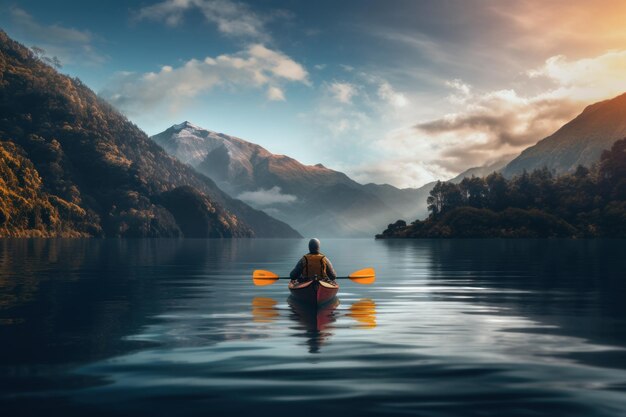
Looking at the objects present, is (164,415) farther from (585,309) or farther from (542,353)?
(585,309)

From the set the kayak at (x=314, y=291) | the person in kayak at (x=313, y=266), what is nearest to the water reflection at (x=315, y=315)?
the kayak at (x=314, y=291)

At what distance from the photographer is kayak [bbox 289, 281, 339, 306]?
105 feet

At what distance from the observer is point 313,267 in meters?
34.1

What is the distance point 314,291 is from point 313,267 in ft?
8.13

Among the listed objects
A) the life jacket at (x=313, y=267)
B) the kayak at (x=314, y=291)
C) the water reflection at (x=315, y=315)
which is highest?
the life jacket at (x=313, y=267)

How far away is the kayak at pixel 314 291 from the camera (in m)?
31.9

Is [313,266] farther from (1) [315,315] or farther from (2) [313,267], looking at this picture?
(1) [315,315]

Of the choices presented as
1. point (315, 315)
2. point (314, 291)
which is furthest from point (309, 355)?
point (314, 291)

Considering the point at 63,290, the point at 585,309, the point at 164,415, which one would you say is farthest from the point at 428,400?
the point at 63,290

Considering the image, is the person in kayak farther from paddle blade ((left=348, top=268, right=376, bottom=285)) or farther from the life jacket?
paddle blade ((left=348, top=268, right=376, bottom=285))

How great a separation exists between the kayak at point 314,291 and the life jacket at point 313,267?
29.5 inches

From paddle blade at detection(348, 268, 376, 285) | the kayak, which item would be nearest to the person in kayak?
the kayak

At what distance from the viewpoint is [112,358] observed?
19.9 metres

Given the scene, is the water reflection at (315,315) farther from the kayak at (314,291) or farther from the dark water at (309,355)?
the kayak at (314,291)
